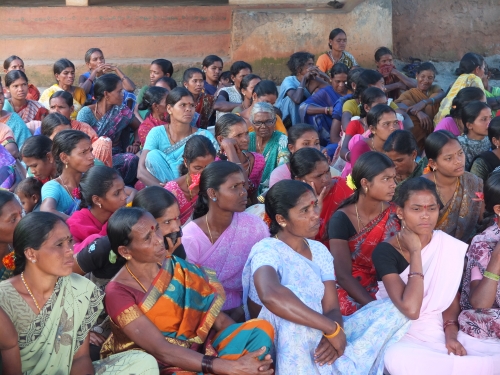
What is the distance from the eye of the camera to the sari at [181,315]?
12.6 feet

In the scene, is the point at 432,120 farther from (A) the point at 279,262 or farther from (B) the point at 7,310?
(B) the point at 7,310

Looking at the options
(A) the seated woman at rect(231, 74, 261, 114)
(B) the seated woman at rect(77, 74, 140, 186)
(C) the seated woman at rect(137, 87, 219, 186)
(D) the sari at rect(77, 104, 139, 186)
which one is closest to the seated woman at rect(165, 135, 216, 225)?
(C) the seated woman at rect(137, 87, 219, 186)

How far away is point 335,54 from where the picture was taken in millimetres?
9016

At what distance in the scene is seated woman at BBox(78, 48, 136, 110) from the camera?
8266 mm

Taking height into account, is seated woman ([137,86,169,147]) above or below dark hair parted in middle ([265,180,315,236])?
above

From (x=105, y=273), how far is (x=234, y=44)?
5494 mm

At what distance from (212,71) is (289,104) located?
1.05 meters

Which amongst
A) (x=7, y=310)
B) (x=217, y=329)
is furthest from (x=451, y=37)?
(x=7, y=310)

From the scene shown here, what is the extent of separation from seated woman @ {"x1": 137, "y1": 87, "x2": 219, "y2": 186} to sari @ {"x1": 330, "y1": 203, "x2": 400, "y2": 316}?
1.88 metres

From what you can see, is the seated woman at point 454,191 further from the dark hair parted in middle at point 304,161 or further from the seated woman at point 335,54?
the seated woman at point 335,54

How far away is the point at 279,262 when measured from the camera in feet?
13.6

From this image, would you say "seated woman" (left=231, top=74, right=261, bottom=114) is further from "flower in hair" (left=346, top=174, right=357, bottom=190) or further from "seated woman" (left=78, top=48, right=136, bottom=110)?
"flower in hair" (left=346, top=174, right=357, bottom=190)

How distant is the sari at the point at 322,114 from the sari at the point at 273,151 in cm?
154

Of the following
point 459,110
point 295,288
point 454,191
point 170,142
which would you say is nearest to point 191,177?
point 170,142
